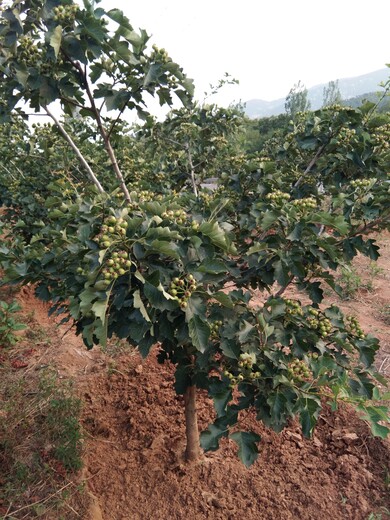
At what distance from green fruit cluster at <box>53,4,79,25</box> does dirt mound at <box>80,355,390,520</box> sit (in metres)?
2.82

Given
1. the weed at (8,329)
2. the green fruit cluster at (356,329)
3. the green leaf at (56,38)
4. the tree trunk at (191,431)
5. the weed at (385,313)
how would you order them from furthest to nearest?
the weed at (385,313) < the weed at (8,329) < the tree trunk at (191,431) < the green fruit cluster at (356,329) < the green leaf at (56,38)

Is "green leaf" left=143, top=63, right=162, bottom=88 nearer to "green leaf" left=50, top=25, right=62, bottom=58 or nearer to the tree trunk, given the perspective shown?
"green leaf" left=50, top=25, right=62, bottom=58

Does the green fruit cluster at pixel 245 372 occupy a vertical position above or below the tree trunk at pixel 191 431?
above

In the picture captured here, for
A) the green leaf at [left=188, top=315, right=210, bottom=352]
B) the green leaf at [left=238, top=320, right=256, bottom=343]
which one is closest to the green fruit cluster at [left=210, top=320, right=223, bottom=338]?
the green leaf at [left=238, top=320, right=256, bottom=343]

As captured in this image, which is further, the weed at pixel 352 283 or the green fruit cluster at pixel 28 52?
the weed at pixel 352 283

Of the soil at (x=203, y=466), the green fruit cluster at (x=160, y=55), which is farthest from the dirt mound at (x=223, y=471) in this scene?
the green fruit cluster at (x=160, y=55)

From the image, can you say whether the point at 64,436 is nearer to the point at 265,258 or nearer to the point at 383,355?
the point at 265,258

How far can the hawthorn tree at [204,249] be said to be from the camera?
1.53m

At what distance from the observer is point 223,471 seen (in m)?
2.78

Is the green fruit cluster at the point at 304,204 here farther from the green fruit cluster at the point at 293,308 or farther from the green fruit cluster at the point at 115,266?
the green fruit cluster at the point at 115,266

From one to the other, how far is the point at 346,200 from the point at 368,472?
2008mm

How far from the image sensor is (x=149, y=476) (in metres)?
2.77

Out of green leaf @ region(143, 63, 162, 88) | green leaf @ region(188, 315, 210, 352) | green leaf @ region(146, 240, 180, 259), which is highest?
green leaf @ region(143, 63, 162, 88)

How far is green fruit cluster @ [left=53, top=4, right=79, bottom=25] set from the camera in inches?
66.6
